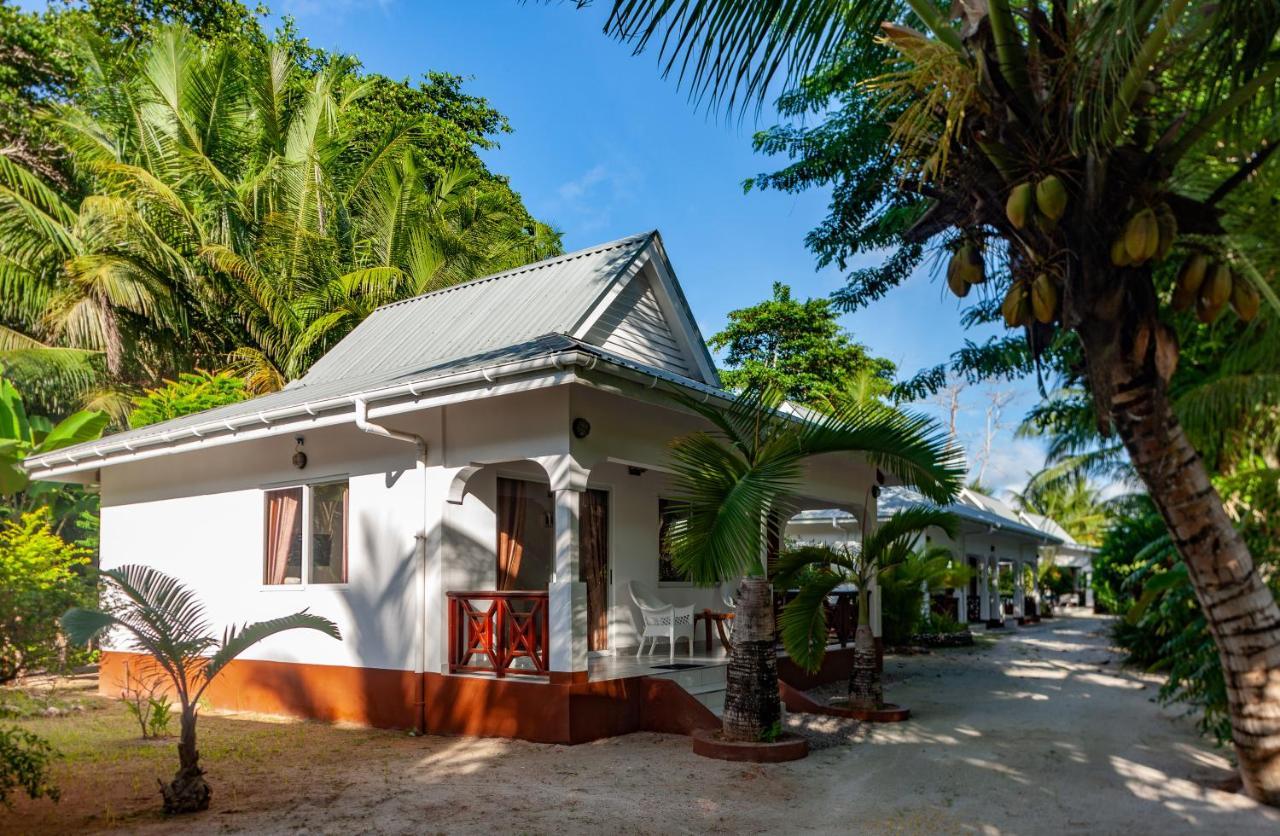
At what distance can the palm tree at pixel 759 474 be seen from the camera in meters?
8.66

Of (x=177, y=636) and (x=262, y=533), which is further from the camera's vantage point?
(x=262, y=533)

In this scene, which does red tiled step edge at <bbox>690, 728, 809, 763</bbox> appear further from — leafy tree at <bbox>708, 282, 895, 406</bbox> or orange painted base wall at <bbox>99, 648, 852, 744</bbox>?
leafy tree at <bbox>708, 282, 895, 406</bbox>

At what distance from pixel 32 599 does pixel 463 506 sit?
7.67m

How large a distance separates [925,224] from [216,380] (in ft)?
56.9

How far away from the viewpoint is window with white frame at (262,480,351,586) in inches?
470

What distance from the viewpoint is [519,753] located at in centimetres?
934

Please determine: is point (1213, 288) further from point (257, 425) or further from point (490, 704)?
point (257, 425)

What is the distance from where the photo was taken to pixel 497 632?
10.3 m

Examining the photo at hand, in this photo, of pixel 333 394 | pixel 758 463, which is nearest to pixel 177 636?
pixel 333 394

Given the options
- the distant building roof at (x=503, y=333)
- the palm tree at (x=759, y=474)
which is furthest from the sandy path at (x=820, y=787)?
the distant building roof at (x=503, y=333)

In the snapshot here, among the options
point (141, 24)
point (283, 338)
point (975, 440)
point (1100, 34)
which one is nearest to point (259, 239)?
point (283, 338)

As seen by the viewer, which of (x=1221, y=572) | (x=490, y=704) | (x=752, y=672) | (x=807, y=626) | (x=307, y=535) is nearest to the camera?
(x=1221, y=572)

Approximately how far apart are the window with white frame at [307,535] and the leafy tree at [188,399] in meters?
6.60

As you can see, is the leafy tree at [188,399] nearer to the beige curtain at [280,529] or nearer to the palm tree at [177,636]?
the beige curtain at [280,529]
